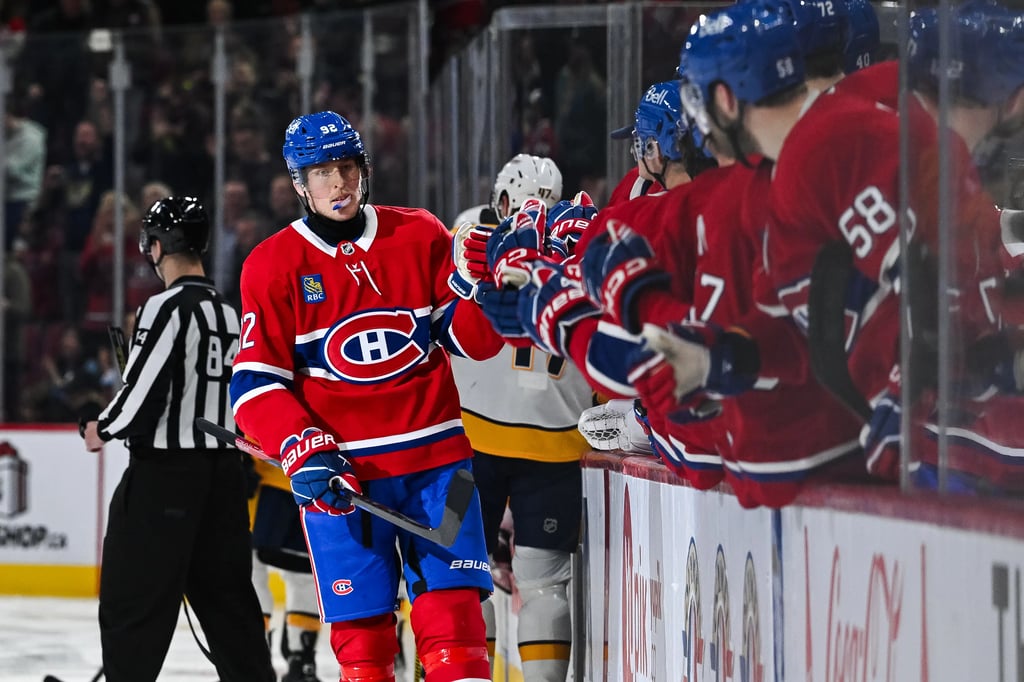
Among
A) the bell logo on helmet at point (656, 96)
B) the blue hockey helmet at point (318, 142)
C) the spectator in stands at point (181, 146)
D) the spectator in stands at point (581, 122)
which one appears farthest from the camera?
the spectator in stands at point (181, 146)

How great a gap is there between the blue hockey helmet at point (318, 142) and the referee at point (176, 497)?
77cm

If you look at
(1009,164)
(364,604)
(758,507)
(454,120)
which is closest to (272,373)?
(364,604)

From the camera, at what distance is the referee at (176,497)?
3547mm

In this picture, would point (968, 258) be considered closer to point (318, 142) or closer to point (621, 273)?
point (621, 273)

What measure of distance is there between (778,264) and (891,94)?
0.77ft

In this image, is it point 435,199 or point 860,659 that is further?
point 435,199

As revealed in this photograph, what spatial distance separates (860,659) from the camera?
1722mm

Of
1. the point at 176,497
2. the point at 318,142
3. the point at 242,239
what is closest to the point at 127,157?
the point at 242,239

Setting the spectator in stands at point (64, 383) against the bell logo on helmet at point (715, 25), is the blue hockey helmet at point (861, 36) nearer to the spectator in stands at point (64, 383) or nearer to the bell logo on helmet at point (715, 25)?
the bell logo on helmet at point (715, 25)

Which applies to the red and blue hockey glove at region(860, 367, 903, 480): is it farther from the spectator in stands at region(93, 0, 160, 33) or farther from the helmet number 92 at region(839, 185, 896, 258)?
the spectator in stands at region(93, 0, 160, 33)

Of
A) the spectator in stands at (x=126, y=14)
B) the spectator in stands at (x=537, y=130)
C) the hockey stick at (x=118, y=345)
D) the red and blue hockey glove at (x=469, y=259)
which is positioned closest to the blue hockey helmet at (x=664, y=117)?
the red and blue hockey glove at (x=469, y=259)

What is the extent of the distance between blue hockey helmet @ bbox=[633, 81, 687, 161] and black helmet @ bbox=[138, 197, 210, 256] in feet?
4.25

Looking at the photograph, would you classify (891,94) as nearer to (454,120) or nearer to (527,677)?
(527,677)

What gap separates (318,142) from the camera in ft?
9.86
